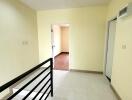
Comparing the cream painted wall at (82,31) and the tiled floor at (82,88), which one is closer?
the tiled floor at (82,88)

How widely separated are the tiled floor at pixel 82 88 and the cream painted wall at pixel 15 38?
1.33 meters

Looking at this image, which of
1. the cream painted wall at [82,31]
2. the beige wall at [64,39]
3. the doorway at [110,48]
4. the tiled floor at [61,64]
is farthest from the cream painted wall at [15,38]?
the beige wall at [64,39]

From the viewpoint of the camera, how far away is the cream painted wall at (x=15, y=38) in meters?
2.64

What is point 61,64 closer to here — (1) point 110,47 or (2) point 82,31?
(2) point 82,31

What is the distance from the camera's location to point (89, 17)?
381 centimetres

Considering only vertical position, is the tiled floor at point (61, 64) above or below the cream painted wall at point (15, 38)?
below

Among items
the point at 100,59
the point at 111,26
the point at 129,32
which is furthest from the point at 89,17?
the point at 129,32

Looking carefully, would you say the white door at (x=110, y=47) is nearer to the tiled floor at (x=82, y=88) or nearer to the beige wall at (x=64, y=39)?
the tiled floor at (x=82, y=88)

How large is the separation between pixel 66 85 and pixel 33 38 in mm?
2325

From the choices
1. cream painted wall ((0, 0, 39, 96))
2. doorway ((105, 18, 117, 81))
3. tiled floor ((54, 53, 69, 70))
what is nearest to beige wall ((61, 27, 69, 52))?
tiled floor ((54, 53, 69, 70))

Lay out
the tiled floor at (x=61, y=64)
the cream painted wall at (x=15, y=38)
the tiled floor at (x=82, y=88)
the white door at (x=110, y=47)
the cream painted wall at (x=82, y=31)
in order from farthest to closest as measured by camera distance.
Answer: the tiled floor at (x=61, y=64), the cream painted wall at (x=82, y=31), the white door at (x=110, y=47), the cream painted wall at (x=15, y=38), the tiled floor at (x=82, y=88)


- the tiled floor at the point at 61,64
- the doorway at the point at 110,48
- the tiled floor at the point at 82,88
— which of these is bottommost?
the tiled floor at the point at 82,88

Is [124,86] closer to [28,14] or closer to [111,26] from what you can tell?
[111,26]

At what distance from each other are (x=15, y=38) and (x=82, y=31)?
239cm
